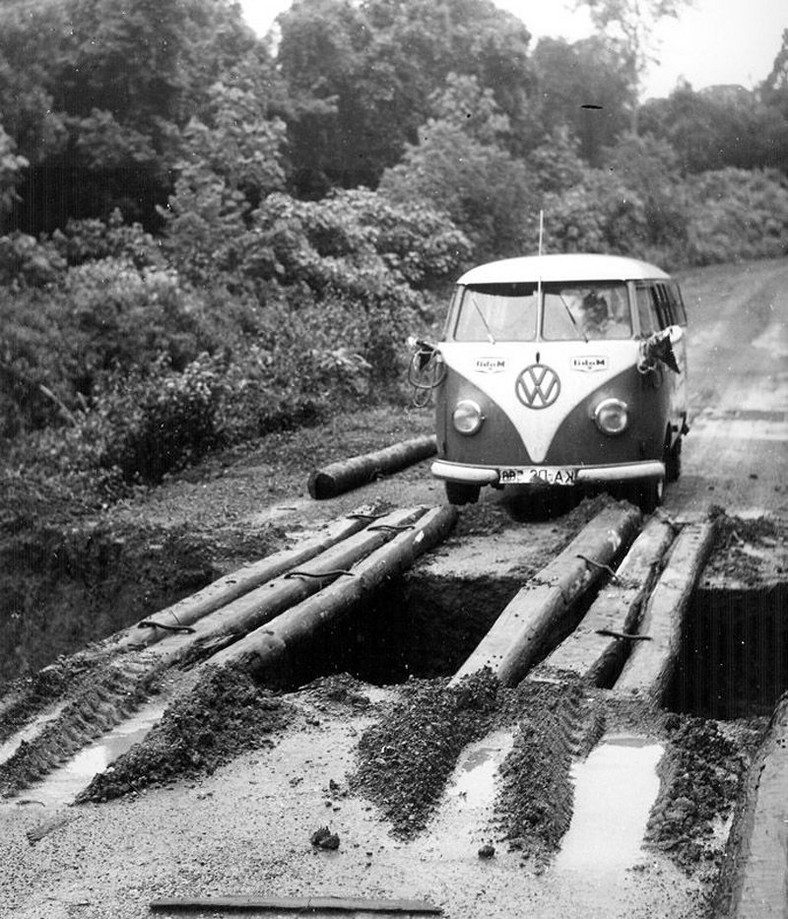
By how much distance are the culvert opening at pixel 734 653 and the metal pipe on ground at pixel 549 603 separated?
2.37 ft

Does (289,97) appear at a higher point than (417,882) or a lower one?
higher

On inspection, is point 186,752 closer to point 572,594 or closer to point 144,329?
point 572,594

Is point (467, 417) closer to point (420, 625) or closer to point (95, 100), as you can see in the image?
point (420, 625)

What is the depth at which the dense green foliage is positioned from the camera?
1445 cm

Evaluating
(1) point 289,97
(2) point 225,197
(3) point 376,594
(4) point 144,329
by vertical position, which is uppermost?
(1) point 289,97

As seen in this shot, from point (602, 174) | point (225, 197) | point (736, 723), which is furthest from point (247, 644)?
point (602, 174)

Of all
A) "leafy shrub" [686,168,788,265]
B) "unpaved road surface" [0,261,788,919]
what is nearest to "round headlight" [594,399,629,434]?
"unpaved road surface" [0,261,788,919]

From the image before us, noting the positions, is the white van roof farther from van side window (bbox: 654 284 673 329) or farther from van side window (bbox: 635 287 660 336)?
van side window (bbox: 654 284 673 329)

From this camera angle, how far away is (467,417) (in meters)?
9.66

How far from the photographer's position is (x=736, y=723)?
5.67 metres

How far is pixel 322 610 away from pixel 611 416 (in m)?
3.28

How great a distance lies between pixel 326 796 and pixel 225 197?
53.8 ft

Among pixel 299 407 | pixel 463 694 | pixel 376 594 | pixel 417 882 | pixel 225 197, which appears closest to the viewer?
pixel 417 882

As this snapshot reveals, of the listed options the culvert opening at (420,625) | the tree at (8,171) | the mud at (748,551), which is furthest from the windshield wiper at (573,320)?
the tree at (8,171)
